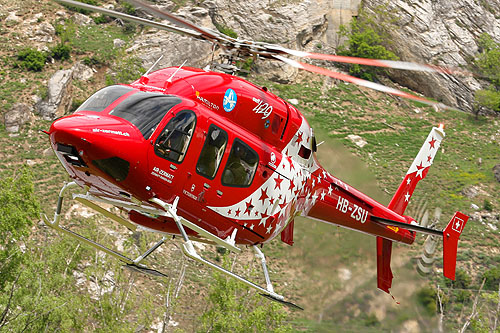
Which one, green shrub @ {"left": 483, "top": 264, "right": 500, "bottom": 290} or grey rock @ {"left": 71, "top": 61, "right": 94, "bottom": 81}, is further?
grey rock @ {"left": 71, "top": 61, "right": 94, "bottom": 81}

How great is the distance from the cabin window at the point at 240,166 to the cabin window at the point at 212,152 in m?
0.26

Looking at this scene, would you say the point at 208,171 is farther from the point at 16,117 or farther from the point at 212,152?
the point at 16,117

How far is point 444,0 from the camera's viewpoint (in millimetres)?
61031

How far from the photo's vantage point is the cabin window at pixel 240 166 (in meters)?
11.1

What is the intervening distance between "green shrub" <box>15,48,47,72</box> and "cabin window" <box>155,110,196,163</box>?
40.3 metres

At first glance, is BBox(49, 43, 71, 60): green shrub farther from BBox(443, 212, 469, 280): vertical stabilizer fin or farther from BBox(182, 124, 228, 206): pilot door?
BBox(182, 124, 228, 206): pilot door

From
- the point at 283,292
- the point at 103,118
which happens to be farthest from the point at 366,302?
the point at 103,118

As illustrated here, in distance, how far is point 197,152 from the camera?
1050cm

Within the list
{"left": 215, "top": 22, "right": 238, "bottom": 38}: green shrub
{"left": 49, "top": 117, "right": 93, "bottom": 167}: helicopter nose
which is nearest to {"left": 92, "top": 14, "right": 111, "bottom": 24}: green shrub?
{"left": 215, "top": 22, "right": 238, "bottom": 38}: green shrub

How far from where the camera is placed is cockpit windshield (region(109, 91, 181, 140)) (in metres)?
9.89

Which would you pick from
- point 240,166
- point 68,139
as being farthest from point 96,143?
point 240,166

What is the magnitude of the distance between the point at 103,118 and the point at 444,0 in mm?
59051

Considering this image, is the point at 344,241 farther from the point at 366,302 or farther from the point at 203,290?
the point at 203,290

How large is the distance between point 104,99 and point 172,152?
1.54m
